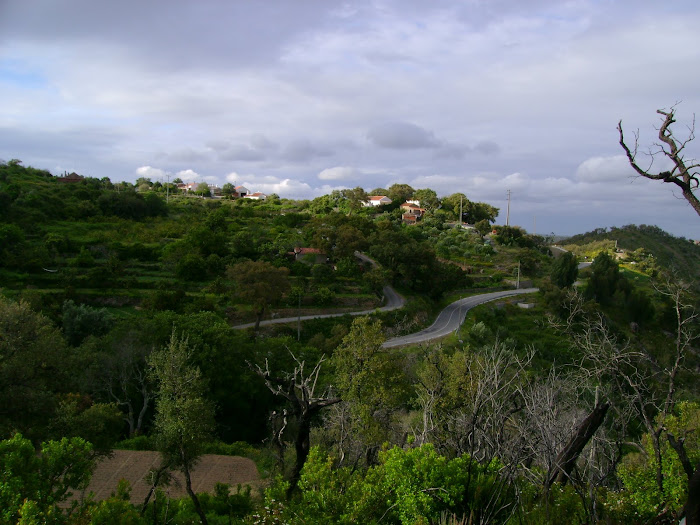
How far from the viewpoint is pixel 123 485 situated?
666 centimetres

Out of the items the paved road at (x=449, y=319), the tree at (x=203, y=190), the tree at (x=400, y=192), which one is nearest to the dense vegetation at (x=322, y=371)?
the paved road at (x=449, y=319)

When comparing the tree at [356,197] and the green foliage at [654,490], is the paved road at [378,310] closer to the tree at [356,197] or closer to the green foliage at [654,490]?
the green foliage at [654,490]

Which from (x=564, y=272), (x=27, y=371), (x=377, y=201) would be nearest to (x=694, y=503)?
(x=27, y=371)

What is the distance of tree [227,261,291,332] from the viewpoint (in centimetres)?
2466

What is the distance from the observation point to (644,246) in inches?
2675

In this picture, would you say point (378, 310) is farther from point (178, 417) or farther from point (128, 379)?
point (178, 417)

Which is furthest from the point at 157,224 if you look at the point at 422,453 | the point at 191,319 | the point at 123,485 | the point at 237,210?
the point at 422,453

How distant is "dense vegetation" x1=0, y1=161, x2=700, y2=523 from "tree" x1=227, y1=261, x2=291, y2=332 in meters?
0.12

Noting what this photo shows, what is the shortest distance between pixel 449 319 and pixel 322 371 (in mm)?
15690

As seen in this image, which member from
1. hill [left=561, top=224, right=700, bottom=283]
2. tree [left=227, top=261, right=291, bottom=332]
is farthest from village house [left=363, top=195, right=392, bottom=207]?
tree [left=227, top=261, right=291, bottom=332]

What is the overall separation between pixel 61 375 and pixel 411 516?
9.50 meters

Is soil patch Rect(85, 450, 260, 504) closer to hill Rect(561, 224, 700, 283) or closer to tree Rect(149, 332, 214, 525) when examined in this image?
tree Rect(149, 332, 214, 525)

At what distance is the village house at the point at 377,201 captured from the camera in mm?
61122

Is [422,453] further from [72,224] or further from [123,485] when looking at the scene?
[72,224]
